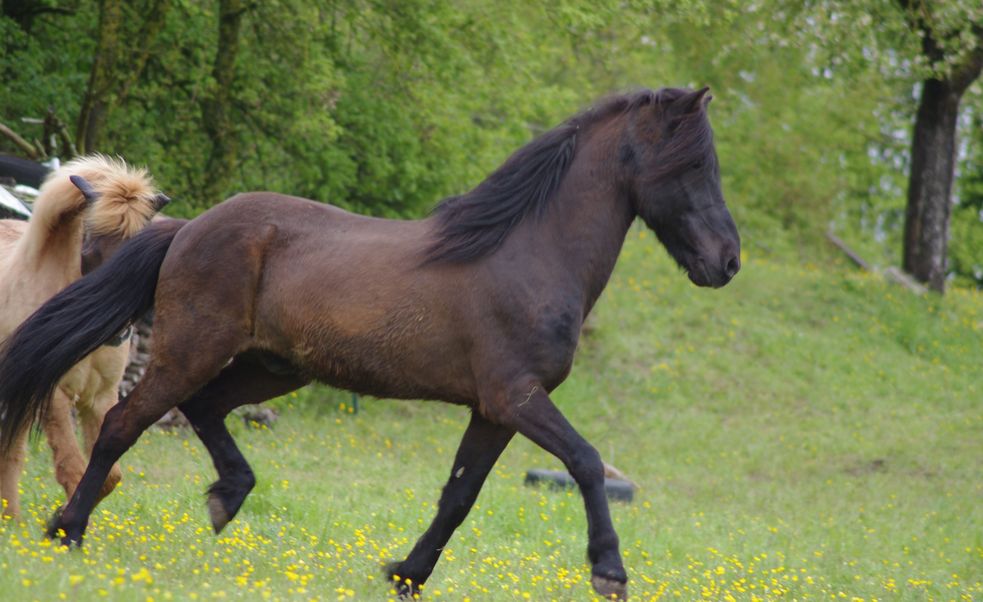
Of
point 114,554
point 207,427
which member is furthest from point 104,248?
point 114,554

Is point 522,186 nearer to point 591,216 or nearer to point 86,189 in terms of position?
point 591,216

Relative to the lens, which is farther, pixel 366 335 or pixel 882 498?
pixel 882 498

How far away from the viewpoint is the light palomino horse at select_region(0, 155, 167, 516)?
694 centimetres

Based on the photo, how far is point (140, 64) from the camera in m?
14.4

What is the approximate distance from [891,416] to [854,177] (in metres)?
24.3

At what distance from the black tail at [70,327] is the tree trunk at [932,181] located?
19496 mm

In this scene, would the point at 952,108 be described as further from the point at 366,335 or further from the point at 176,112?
the point at 366,335

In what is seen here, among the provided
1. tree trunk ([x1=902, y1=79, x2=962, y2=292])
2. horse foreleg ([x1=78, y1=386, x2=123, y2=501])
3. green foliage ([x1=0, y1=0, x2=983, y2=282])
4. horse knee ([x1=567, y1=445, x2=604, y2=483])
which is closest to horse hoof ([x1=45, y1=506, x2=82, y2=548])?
horse foreleg ([x1=78, y1=386, x2=123, y2=501])

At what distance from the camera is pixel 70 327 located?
612cm

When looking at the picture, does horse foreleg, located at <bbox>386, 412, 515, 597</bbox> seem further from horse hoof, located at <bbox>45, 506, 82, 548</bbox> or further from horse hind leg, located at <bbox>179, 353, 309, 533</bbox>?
horse hoof, located at <bbox>45, 506, 82, 548</bbox>

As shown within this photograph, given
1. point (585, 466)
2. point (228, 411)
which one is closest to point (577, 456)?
point (585, 466)

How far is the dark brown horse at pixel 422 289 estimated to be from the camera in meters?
5.61

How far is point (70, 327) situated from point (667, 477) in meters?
10.3

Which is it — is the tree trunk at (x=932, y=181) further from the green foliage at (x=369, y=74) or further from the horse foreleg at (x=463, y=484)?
the horse foreleg at (x=463, y=484)
